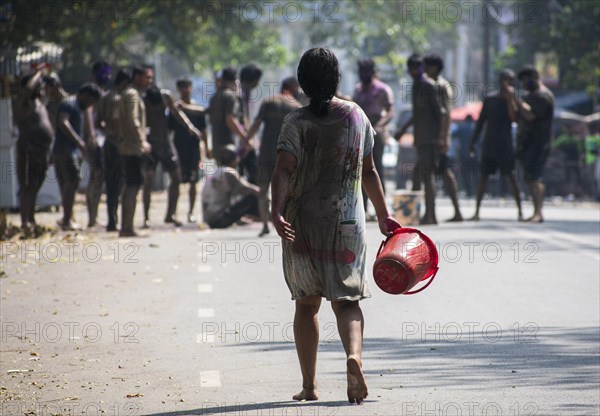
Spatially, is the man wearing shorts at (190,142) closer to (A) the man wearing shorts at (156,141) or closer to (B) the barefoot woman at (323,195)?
(A) the man wearing shorts at (156,141)

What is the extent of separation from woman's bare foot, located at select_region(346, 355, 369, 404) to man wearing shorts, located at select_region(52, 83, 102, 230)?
10647mm

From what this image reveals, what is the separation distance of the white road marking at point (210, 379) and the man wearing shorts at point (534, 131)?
1051 centimetres

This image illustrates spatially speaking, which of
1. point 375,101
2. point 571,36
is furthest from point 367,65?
point 571,36

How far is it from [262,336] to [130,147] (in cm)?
740

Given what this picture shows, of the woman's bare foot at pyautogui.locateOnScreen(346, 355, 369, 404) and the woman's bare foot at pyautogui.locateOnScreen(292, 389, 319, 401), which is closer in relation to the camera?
the woman's bare foot at pyautogui.locateOnScreen(346, 355, 369, 404)

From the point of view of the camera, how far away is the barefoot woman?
6633mm

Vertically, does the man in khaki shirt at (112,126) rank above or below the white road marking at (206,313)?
above

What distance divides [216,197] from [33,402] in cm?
1070

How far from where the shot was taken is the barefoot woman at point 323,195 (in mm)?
6633

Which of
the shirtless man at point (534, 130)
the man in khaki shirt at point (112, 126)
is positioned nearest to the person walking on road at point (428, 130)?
the shirtless man at point (534, 130)

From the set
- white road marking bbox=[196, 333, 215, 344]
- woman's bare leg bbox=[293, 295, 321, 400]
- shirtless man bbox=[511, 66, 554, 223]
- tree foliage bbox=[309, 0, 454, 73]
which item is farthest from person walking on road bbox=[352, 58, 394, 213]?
tree foliage bbox=[309, 0, 454, 73]

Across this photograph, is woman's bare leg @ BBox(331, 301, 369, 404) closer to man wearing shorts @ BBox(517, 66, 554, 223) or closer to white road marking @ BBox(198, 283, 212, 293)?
white road marking @ BBox(198, 283, 212, 293)

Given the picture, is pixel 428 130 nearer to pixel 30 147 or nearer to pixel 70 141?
pixel 70 141

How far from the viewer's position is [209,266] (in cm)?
1331
